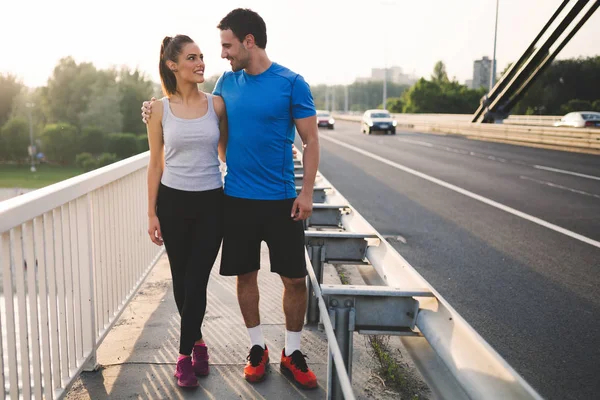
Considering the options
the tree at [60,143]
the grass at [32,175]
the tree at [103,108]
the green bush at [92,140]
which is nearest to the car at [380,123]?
the grass at [32,175]

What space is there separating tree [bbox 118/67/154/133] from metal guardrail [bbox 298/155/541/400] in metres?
139

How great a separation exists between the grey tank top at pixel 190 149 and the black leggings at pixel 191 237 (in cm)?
6

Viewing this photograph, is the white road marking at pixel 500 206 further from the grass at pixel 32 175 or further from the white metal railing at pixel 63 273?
the grass at pixel 32 175

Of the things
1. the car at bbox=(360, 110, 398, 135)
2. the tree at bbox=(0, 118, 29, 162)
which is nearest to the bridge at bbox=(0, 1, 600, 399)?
the car at bbox=(360, 110, 398, 135)

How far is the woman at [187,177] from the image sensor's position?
343 centimetres

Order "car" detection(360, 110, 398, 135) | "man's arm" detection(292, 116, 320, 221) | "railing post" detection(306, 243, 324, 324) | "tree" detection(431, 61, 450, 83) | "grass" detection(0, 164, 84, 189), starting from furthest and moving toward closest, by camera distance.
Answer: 1. "tree" detection(431, 61, 450, 83)
2. "grass" detection(0, 164, 84, 189)
3. "car" detection(360, 110, 398, 135)
4. "railing post" detection(306, 243, 324, 324)
5. "man's arm" detection(292, 116, 320, 221)

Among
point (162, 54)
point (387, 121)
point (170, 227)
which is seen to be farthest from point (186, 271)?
point (387, 121)

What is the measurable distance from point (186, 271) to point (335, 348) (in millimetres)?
1525

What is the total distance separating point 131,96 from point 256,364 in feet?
467

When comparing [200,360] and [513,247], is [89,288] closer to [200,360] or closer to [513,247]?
[200,360]

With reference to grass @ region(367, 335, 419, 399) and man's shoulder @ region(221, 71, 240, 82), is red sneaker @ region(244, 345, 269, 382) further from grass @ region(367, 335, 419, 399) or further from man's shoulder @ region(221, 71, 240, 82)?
man's shoulder @ region(221, 71, 240, 82)

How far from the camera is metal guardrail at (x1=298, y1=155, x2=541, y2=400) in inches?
76.3

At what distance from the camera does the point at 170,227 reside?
352 cm

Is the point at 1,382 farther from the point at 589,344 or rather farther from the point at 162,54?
the point at 589,344
